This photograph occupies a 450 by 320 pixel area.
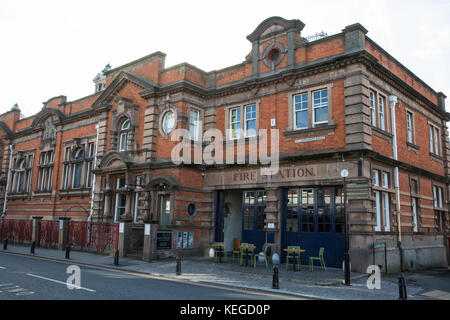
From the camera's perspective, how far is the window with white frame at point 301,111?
704 inches

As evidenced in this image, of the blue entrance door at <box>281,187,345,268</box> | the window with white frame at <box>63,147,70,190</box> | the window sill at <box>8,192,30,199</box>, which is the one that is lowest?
the blue entrance door at <box>281,187,345,268</box>

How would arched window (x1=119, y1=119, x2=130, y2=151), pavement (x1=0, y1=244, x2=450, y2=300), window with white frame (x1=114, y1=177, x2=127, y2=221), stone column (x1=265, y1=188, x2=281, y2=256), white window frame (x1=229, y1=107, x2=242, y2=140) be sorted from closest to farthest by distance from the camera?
pavement (x1=0, y1=244, x2=450, y2=300)
stone column (x1=265, y1=188, x2=281, y2=256)
white window frame (x1=229, y1=107, x2=242, y2=140)
window with white frame (x1=114, y1=177, x2=127, y2=221)
arched window (x1=119, y1=119, x2=130, y2=151)

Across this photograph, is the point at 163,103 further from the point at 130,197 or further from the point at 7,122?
the point at 7,122

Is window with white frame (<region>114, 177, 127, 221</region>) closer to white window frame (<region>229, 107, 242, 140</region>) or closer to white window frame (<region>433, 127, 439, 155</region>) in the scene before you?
white window frame (<region>229, 107, 242, 140</region>)

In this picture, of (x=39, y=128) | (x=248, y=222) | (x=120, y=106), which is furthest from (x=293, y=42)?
(x=39, y=128)

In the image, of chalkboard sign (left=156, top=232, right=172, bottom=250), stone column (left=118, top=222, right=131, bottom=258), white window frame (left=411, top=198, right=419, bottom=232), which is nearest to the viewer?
chalkboard sign (left=156, top=232, right=172, bottom=250)

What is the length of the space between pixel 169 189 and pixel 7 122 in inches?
1051

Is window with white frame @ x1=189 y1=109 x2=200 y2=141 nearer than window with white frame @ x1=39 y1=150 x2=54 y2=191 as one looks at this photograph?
Yes

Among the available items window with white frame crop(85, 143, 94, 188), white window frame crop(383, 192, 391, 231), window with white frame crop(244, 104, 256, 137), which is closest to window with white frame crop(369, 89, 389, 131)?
white window frame crop(383, 192, 391, 231)

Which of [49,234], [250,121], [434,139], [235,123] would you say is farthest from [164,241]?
[434,139]

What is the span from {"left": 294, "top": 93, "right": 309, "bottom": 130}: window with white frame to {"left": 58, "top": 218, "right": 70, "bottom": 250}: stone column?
608 inches

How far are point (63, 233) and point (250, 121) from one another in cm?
1365

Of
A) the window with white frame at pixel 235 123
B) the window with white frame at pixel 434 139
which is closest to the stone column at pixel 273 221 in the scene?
the window with white frame at pixel 235 123

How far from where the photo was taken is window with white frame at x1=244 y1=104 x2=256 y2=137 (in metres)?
19.9
